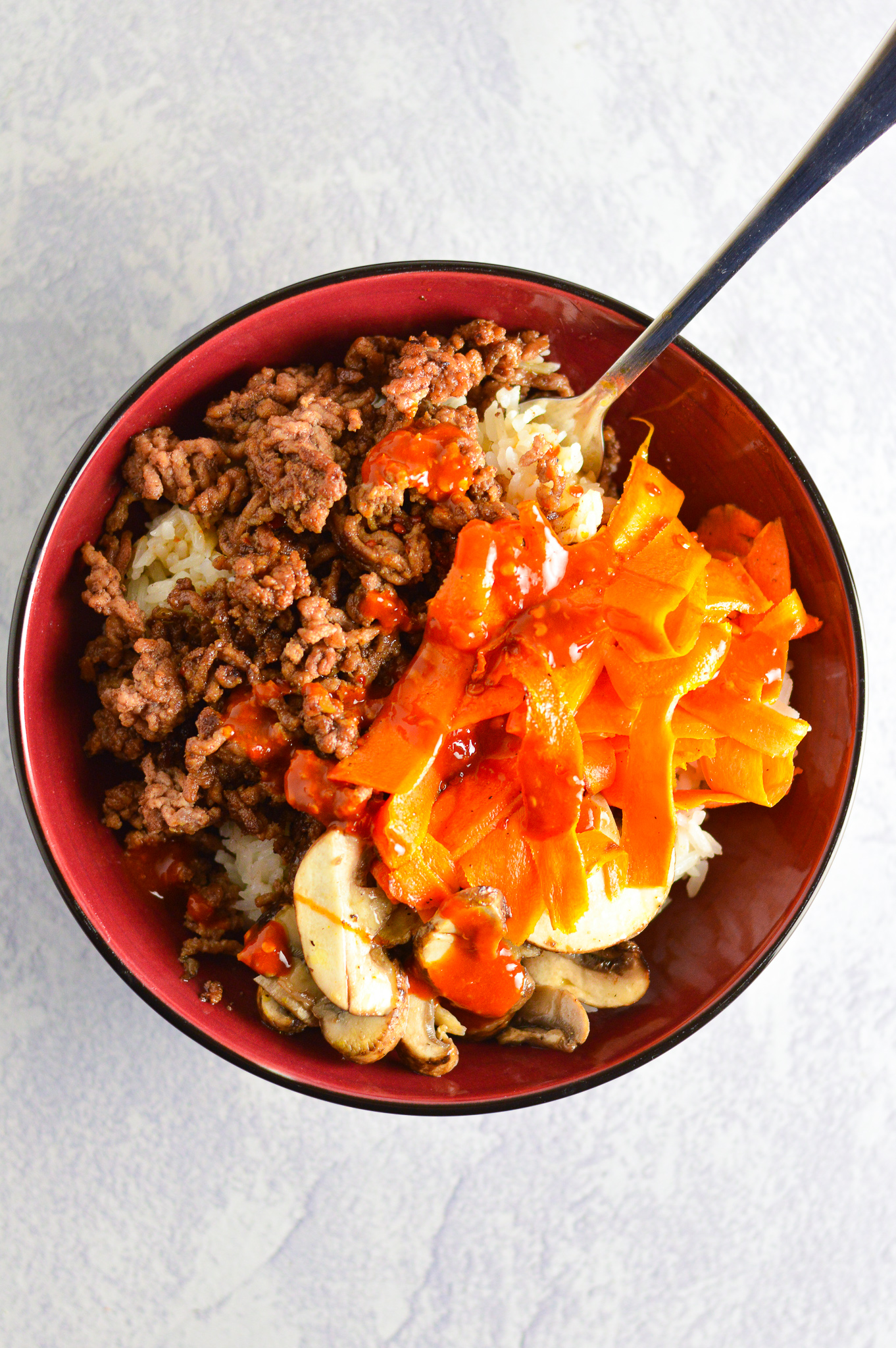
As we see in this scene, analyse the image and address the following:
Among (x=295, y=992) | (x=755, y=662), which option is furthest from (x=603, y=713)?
(x=295, y=992)

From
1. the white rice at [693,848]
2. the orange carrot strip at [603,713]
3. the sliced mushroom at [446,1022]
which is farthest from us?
the white rice at [693,848]

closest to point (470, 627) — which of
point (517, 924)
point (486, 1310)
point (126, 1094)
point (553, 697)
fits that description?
point (553, 697)

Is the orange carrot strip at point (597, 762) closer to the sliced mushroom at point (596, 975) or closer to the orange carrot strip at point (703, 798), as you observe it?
the orange carrot strip at point (703, 798)

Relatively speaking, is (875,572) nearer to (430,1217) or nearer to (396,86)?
(396,86)

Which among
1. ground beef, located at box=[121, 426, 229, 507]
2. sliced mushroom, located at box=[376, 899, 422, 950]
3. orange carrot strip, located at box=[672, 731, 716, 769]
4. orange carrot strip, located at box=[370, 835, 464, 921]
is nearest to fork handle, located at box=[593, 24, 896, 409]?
orange carrot strip, located at box=[672, 731, 716, 769]

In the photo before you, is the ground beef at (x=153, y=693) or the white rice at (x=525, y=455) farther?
the white rice at (x=525, y=455)

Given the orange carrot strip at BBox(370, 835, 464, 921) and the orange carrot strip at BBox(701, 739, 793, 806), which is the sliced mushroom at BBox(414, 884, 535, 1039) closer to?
the orange carrot strip at BBox(370, 835, 464, 921)

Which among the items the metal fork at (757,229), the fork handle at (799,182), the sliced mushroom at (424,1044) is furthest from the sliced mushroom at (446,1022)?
the fork handle at (799,182)
